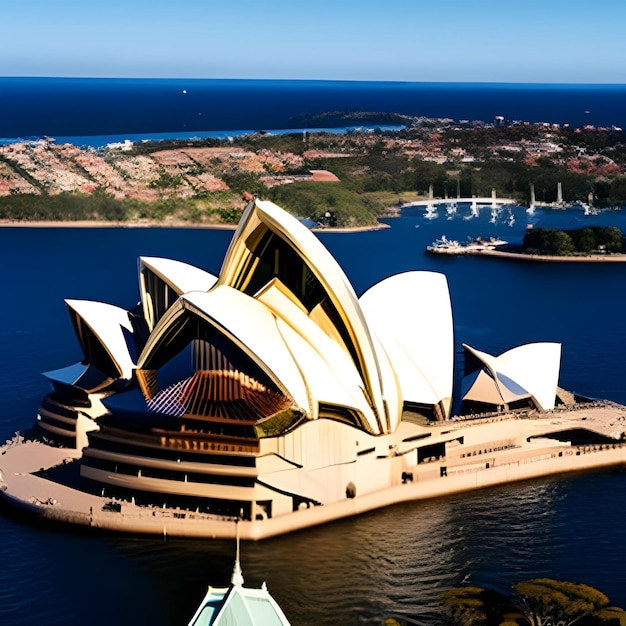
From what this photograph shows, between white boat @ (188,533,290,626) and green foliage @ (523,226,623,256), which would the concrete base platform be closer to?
white boat @ (188,533,290,626)

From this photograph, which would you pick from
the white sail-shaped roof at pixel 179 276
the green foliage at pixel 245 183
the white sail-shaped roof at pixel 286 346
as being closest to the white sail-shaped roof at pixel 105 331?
the white sail-shaped roof at pixel 179 276

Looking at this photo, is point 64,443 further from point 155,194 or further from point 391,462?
point 155,194

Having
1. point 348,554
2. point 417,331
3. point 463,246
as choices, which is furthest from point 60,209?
point 348,554

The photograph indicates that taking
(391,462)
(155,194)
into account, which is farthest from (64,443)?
(155,194)

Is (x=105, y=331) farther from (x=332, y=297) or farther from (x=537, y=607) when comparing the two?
(x=537, y=607)

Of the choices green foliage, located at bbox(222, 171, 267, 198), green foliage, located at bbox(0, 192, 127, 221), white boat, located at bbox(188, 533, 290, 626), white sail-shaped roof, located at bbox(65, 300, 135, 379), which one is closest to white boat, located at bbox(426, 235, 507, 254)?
green foliage, located at bbox(0, 192, 127, 221)

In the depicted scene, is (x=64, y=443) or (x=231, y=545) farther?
(x=64, y=443)
